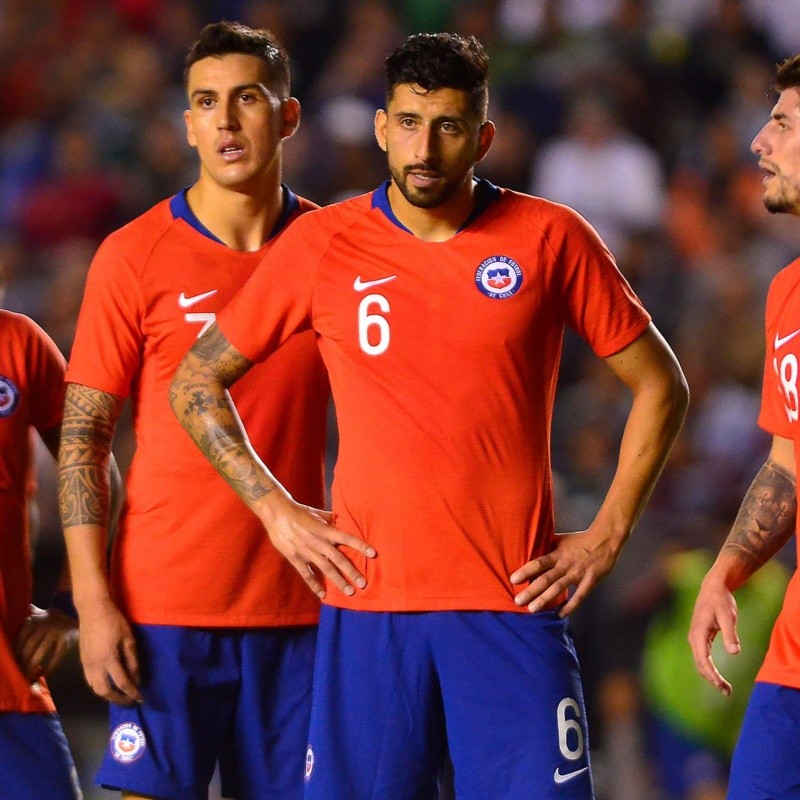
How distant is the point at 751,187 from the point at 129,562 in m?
5.74

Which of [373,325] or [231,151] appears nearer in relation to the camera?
[373,325]

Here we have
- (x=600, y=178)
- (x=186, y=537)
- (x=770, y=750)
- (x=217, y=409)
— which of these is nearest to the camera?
(x=770, y=750)

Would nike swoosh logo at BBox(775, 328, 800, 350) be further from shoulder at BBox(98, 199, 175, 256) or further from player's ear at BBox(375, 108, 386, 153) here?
shoulder at BBox(98, 199, 175, 256)

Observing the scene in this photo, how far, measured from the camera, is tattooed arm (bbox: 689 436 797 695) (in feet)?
11.5

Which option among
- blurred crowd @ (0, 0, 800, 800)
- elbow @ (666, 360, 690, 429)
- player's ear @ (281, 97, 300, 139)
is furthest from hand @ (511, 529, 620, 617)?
blurred crowd @ (0, 0, 800, 800)

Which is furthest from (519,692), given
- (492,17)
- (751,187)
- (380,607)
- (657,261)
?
(492,17)

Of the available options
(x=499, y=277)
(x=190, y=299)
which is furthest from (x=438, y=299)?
(x=190, y=299)

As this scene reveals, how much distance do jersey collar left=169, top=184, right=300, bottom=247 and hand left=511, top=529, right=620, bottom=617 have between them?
1.19 m

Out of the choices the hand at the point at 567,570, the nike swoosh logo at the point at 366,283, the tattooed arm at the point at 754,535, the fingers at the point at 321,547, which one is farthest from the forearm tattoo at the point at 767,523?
the nike swoosh logo at the point at 366,283

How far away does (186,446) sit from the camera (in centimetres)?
390

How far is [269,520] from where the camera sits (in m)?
3.52

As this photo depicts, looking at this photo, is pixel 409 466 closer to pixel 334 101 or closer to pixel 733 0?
pixel 334 101

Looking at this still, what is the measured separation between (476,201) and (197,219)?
0.86 meters

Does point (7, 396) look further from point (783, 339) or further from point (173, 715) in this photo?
point (783, 339)
